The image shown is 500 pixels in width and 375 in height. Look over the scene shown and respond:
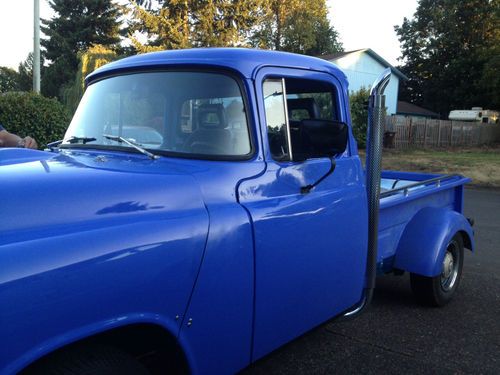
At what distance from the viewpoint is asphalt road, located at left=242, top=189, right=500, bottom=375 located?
3.25 meters

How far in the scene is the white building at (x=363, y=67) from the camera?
33000mm

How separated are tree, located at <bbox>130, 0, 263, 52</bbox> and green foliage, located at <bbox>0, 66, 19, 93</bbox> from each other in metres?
30.1

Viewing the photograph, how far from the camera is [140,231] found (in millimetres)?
1888

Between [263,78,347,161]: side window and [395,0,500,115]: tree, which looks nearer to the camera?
[263,78,347,161]: side window

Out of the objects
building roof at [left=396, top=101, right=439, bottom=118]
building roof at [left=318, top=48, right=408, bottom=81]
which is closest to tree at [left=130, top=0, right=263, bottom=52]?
building roof at [left=318, top=48, right=408, bottom=81]

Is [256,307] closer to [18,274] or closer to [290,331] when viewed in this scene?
[290,331]

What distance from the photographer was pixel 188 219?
2.06m

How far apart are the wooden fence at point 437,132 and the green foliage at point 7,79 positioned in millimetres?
40999

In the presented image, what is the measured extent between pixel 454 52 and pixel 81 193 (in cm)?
4801

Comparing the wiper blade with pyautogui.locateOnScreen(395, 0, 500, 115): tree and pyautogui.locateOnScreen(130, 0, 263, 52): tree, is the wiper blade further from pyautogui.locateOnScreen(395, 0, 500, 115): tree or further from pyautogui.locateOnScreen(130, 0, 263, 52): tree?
pyautogui.locateOnScreen(395, 0, 500, 115): tree

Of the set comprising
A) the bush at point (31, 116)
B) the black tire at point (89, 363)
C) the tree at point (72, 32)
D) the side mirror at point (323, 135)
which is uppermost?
the tree at point (72, 32)

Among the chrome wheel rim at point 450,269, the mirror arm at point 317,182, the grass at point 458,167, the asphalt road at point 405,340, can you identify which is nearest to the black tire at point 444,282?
the chrome wheel rim at point 450,269

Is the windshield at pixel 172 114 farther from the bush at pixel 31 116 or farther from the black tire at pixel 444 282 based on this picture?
the bush at pixel 31 116

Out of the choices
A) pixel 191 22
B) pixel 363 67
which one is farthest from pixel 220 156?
pixel 363 67
